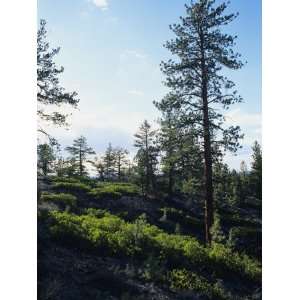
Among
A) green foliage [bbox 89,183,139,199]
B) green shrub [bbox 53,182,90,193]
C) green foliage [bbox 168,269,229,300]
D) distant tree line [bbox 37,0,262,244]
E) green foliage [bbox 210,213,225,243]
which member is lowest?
green foliage [bbox 168,269,229,300]

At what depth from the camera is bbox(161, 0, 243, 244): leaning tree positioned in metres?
9.55

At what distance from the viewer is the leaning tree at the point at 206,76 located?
9.55 meters

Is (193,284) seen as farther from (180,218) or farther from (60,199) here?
(60,199)

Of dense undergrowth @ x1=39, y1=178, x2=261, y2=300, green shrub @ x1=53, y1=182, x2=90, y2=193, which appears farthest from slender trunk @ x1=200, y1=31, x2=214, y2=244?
green shrub @ x1=53, y1=182, x2=90, y2=193

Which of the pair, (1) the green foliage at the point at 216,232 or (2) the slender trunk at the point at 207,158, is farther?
(2) the slender trunk at the point at 207,158

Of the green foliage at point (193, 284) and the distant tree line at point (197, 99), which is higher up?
the distant tree line at point (197, 99)

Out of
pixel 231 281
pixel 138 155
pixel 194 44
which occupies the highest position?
pixel 194 44

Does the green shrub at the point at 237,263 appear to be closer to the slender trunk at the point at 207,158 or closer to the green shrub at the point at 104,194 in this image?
the slender trunk at the point at 207,158

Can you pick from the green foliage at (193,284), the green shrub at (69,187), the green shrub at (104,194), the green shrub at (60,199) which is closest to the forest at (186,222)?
the green foliage at (193,284)

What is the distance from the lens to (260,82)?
8117mm

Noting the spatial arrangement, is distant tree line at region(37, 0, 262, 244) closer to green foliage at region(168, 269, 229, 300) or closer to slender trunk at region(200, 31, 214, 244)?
slender trunk at region(200, 31, 214, 244)
